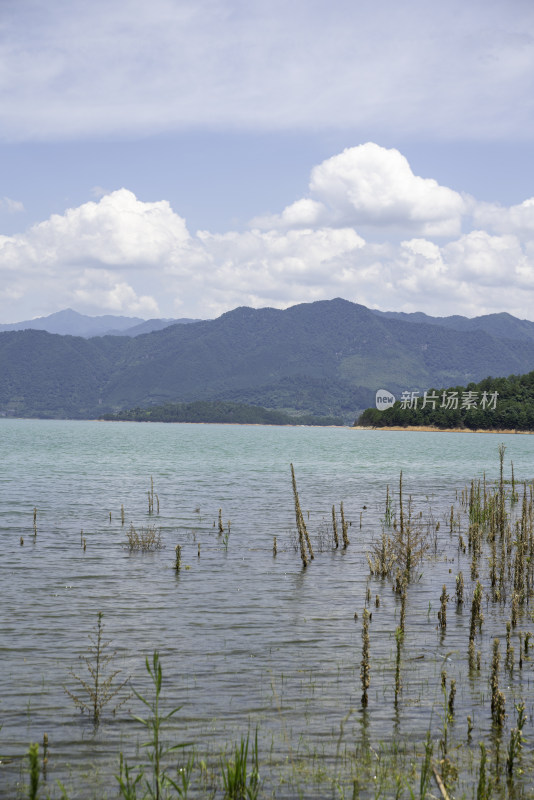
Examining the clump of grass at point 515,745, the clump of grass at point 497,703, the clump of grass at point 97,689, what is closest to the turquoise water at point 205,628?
the clump of grass at point 97,689

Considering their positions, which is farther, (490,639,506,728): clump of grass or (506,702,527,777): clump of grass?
(490,639,506,728): clump of grass

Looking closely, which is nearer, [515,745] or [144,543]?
[515,745]

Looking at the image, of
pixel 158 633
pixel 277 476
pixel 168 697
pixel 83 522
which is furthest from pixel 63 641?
pixel 277 476

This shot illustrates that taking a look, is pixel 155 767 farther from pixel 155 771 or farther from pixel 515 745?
pixel 515 745

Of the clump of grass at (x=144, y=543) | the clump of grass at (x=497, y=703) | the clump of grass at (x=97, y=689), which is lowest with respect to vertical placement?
the clump of grass at (x=144, y=543)

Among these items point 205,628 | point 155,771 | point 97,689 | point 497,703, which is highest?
point 155,771

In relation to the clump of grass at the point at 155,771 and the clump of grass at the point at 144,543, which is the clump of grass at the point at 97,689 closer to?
the clump of grass at the point at 155,771

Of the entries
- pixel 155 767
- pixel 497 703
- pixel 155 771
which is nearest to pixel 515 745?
pixel 497 703

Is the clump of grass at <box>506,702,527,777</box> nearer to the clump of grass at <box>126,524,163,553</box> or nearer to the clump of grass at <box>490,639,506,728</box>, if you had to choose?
the clump of grass at <box>490,639,506,728</box>

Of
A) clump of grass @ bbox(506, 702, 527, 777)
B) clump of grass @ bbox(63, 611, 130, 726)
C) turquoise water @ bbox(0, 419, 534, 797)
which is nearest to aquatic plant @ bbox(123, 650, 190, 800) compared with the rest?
turquoise water @ bbox(0, 419, 534, 797)

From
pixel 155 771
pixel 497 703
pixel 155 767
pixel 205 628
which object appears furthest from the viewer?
pixel 205 628

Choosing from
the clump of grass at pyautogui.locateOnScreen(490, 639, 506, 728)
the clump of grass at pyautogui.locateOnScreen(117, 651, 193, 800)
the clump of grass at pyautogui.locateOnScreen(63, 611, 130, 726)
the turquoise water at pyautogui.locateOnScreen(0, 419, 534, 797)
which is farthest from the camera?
the clump of grass at pyautogui.locateOnScreen(63, 611, 130, 726)

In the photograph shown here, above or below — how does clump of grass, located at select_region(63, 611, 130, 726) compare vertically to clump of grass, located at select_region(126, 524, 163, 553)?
above

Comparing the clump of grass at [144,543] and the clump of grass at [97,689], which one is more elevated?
the clump of grass at [97,689]
